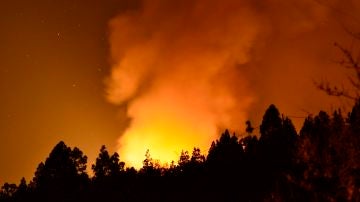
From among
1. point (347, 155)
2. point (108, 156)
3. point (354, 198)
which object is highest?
point (108, 156)

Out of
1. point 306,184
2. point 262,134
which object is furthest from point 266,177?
point 306,184

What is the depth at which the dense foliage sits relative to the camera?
23531mm

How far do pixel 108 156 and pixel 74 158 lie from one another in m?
13.3

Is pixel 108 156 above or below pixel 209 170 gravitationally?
above

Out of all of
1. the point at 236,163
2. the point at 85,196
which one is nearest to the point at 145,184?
the point at 85,196

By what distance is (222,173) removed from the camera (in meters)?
83.6

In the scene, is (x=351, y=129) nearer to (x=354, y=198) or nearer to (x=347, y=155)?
(x=347, y=155)

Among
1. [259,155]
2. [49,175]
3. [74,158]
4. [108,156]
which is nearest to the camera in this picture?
[259,155]

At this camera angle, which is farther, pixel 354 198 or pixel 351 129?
pixel 351 129

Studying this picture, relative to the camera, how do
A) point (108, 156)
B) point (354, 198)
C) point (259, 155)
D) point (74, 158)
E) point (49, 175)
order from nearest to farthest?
1. point (354, 198)
2. point (259, 155)
3. point (49, 175)
4. point (74, 158)
5. point (108, 156)

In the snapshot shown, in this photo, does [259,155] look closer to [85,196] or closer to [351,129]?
[85,196]

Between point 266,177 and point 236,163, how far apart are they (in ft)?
36.9

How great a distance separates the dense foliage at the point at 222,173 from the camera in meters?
23.5

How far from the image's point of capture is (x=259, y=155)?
81.9m
